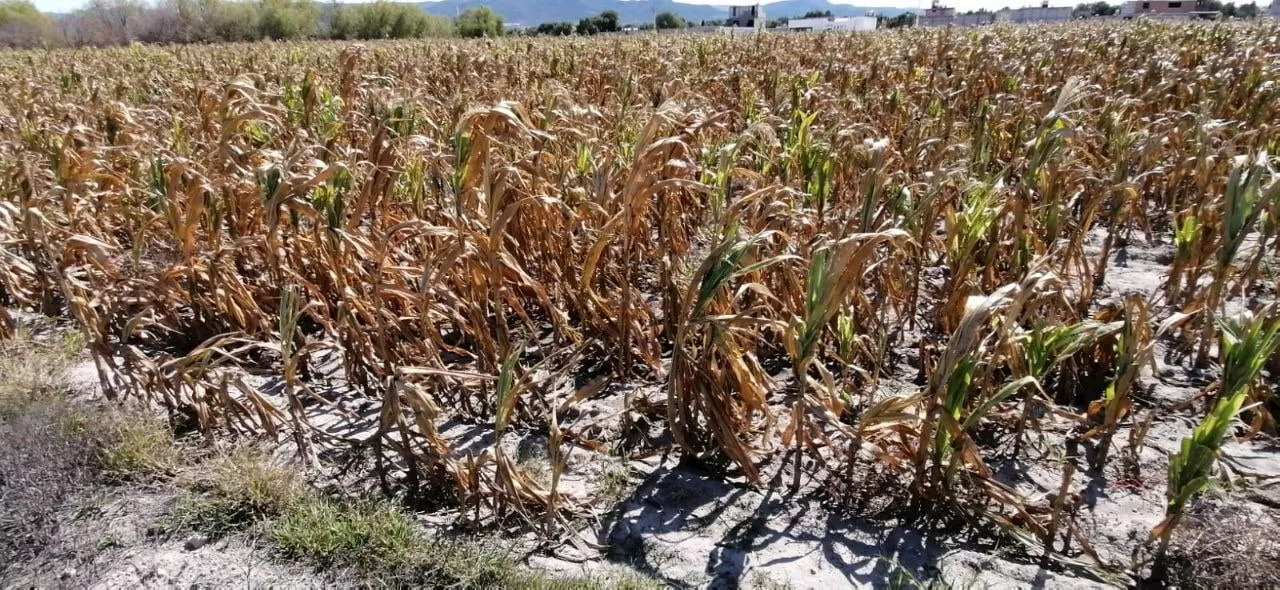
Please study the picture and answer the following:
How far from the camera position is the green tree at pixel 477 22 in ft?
131

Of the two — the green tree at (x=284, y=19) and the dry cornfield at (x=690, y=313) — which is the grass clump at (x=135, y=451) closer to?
the dry cornfield at (x=690, y=313)

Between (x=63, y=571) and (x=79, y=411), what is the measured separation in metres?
0.80

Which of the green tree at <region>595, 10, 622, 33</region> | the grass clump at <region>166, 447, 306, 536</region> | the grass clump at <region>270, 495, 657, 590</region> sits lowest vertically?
the grass clump at <region>270, 495, 657, 590</region>

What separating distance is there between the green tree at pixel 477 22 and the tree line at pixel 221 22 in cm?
2

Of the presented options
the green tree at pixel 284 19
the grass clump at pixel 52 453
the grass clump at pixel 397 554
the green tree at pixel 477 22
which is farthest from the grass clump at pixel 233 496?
the green tree at pixel 284 19

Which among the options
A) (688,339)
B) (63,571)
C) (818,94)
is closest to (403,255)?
(688,339)

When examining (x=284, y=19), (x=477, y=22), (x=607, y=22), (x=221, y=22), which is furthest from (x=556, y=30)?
(x=284, y=19)

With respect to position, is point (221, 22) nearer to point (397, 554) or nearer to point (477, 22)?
point (477, 22)

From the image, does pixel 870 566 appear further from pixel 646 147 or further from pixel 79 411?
pixel 79 411

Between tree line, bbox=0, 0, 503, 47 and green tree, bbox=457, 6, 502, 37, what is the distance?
0.02 meters

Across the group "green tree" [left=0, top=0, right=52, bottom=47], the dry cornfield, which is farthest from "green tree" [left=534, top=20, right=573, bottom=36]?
the dry cornfield

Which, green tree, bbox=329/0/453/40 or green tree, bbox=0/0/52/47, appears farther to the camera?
green tree, bbox=329/0/453/40

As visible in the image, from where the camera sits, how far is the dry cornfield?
200 cm

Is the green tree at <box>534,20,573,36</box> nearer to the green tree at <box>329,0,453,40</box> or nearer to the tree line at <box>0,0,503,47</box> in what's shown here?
the tree line at <box>0,0,503,47</box>
